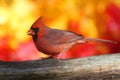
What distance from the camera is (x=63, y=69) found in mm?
1613

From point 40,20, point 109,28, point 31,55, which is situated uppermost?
point 40,20

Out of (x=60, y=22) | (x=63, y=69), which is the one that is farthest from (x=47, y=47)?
(x=60, y=22)

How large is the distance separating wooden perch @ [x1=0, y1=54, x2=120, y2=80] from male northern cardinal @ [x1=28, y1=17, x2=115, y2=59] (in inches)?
6.0

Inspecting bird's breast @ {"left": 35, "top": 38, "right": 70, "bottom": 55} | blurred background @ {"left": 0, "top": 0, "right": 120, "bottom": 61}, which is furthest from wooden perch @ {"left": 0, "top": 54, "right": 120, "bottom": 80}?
blurred background @ {"left": 0, "top": 0, "right": 120, "bottom": 61}

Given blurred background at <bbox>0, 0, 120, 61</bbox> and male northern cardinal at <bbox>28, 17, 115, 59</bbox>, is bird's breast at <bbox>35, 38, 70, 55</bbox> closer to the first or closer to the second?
male northern cardinal at <bbox>28, 17, 115, 59</bbox>

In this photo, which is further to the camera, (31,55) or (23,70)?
(31,55)

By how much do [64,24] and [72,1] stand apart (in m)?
0.14

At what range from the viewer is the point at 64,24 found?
88.6 inches

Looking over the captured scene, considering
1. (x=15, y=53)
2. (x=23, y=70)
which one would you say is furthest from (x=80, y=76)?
(x=15, y=53)

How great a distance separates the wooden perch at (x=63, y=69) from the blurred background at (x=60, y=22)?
0.55 m

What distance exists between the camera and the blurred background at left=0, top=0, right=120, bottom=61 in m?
2.22

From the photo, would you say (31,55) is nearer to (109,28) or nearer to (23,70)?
(109,28)

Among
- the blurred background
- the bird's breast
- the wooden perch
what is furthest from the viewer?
the blurred background

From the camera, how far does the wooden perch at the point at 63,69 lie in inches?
61.7
